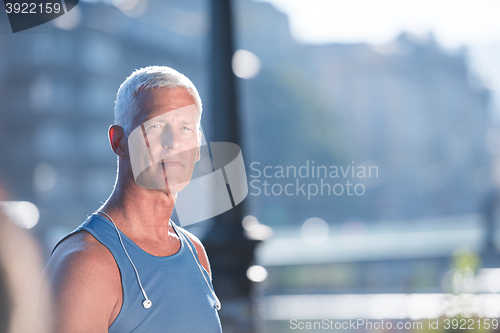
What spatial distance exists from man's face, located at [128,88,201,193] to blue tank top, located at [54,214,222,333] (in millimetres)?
167

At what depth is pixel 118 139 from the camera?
3.63 feet

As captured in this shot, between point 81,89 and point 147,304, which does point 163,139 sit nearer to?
point 147,304

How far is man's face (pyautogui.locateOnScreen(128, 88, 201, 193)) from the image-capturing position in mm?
1065

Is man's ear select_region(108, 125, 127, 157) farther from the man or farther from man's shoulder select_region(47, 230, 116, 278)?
man's shoulder select_region(47, 230, 116, 278)

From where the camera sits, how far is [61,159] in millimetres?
24953

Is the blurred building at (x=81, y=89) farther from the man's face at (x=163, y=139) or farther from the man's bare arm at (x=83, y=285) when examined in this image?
the man's bare arm at (x=83, y=285)

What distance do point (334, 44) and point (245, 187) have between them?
151ft

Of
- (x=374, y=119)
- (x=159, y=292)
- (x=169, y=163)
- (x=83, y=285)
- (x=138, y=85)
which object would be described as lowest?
(x=374, y=119)

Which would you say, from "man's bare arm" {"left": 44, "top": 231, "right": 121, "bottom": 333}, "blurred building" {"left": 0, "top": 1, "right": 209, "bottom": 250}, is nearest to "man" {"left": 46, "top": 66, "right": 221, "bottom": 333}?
"man's bare arm" {"left": 44, "top": 231, "right": 121, "bottom": 333}

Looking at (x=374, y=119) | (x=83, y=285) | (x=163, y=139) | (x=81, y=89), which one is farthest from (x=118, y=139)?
(x=374, y=119)

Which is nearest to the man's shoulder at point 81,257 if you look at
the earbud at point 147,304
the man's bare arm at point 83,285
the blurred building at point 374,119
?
the man's bare arm at point 83,285

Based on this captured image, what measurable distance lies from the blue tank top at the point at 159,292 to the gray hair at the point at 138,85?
0.86ft

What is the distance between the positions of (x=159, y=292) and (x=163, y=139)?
14.7 inches

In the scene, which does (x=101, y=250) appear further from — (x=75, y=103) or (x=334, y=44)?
(x=334, y=44)
